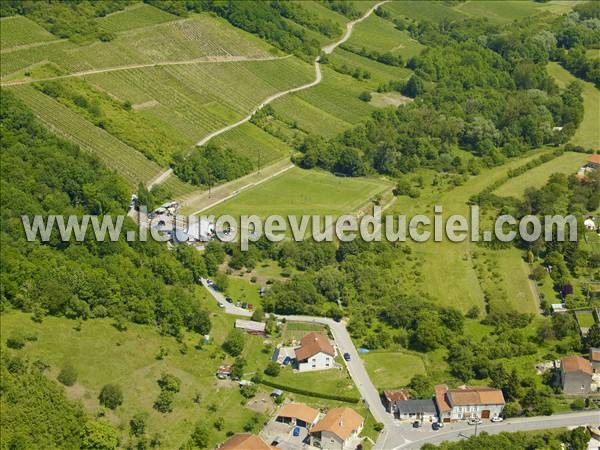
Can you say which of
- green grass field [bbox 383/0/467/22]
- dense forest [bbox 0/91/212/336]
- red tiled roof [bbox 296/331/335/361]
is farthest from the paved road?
green grass field [bbox 383/0/467/22]

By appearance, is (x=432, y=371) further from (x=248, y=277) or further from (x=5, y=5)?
(x=5, y=5)

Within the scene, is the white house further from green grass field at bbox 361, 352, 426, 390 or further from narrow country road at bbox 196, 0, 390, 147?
narrow country road at bbox 196, 0, 390, 147

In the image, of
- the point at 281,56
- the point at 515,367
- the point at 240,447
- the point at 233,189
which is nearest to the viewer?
the point at 240,447

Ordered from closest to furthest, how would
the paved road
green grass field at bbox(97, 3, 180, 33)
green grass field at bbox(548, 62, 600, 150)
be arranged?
the paved road
green grass field at bbox(548, 62, 600, 150)
green grass field at bbox(97, 3, 180, 33)

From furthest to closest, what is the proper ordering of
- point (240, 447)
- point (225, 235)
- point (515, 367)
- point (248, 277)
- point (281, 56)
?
point (281, 56), point (225, 235), point (248, 277), point (515, 367), point (240, 447)

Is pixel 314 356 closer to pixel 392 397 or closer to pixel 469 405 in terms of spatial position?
pixel 392 397

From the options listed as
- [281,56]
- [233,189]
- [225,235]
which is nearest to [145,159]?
[233,189]

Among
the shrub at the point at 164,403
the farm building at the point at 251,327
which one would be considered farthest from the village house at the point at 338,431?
the farm building at the point at 251,327
